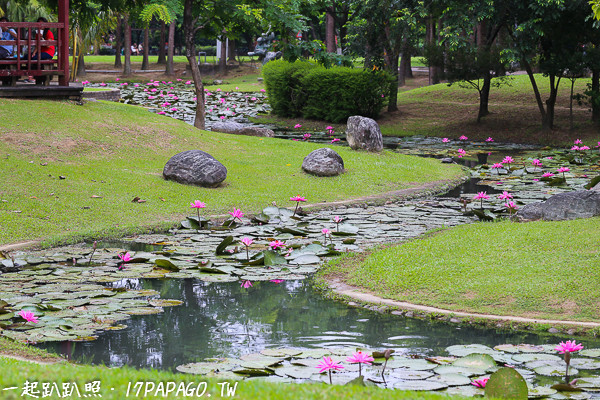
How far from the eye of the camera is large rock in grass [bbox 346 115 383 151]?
18469 mm

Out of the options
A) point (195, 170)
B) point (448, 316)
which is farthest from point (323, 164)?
point (448, 316)

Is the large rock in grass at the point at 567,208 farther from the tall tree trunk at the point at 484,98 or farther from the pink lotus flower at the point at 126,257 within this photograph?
the tall tree trunk at the point at 484,98

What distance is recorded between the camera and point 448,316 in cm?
704

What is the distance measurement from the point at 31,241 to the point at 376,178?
7.87 meters

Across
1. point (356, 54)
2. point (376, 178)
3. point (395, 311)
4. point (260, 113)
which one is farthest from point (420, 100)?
point (395, 311)

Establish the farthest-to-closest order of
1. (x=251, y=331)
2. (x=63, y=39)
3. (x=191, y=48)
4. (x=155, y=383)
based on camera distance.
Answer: (x=191, y=48) < (x=63, y=39) < (x=251, y=331) < (x=155, y=383)

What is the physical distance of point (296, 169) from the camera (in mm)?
15820

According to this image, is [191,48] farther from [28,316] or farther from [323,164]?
[28,316]

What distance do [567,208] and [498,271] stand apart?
301 centimetres

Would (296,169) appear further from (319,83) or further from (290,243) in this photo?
(319,83)

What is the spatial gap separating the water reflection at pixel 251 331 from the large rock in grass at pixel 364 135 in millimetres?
10920

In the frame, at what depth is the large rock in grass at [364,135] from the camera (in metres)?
18.5

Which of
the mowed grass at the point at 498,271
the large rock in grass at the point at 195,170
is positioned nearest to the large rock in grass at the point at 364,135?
the large rock in grass at the point at 195,170

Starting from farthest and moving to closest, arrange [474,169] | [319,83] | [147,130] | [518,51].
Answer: [319,83]
[518,51]
[474,169]
[147,130]
